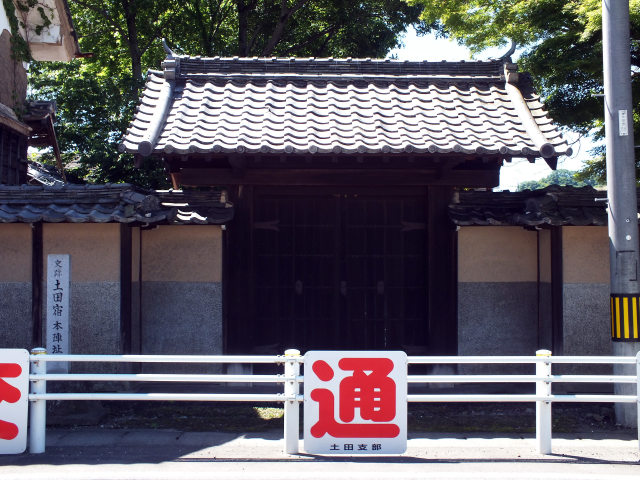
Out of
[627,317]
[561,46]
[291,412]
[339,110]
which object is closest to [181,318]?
[291,412]

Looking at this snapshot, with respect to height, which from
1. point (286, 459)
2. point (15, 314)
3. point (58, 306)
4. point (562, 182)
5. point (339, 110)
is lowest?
point (286, 459)

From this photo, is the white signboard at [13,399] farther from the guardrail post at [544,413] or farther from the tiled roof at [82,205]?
the guardrail post at [544,413]

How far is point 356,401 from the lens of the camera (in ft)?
23.3

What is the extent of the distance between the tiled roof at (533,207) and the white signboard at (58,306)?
5669 millimetres

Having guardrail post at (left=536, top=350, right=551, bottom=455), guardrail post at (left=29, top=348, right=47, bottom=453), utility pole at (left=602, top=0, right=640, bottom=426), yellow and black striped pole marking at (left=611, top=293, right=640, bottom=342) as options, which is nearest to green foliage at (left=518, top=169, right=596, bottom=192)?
utility pole at (left=602, top=0, right=640, bottom=426)

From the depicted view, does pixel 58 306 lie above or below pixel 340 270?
below

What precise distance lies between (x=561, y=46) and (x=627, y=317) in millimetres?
7738

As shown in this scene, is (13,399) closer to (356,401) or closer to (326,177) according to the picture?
(356,401)

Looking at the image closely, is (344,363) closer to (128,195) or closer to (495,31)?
(128,195)

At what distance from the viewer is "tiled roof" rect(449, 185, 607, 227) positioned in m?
9.68

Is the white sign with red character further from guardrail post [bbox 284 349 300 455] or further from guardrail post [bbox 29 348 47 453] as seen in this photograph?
guardrail post [bbox 29 348 47 453]

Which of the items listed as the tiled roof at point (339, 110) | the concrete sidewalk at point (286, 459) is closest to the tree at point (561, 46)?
the tiled roof at point (339, 110)

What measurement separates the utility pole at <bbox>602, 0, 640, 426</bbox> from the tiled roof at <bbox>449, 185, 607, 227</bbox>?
0.54 m

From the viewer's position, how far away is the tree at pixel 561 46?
1364cm
